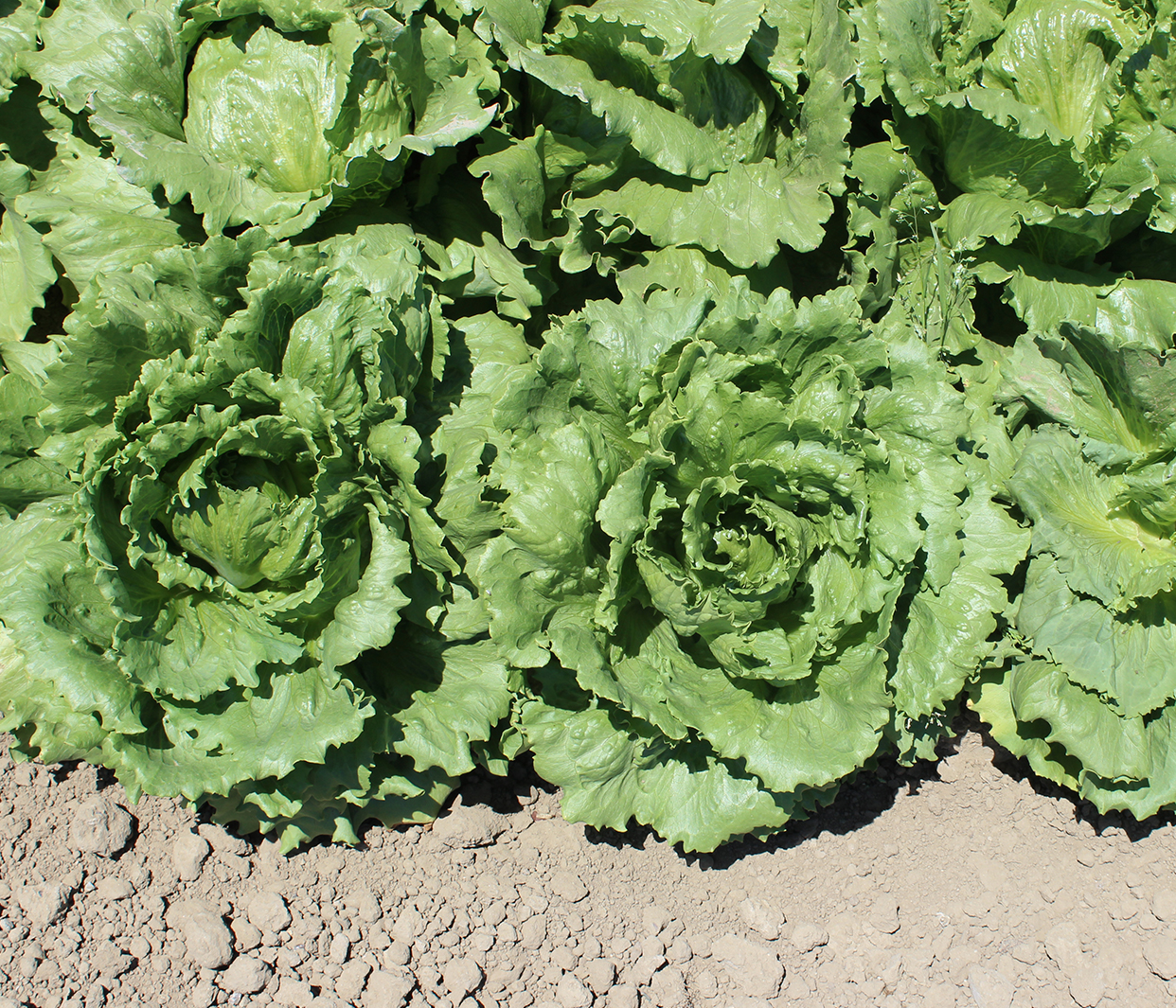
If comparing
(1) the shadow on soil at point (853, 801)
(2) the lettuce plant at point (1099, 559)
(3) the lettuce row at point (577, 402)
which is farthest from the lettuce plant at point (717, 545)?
(1) the shadow on soil at point (853, 801)

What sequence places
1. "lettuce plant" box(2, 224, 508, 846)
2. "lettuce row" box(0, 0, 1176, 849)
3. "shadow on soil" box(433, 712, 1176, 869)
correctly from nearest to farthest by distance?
"lettuce plant" box(2, 224, 508, 846) → "lettuce row" box(0, 0, 1176, 849) → "shadow on soil" box(433, 712, 1176, 869)

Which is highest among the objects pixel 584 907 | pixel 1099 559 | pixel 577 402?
pixel 577 402

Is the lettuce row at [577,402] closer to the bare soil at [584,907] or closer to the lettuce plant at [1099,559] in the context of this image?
the lettuce plant at [1099,559]

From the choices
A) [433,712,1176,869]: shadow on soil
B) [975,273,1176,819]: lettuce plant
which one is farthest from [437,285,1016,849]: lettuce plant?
[433,712,1176,869]: shadow on soil

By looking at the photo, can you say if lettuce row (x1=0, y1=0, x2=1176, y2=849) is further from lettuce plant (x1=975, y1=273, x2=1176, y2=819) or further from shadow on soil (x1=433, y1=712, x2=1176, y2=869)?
shadow on soil (x1=433, y1=712, x2=1176, y2=869)

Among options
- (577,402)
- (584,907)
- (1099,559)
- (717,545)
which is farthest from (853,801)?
(577,402)

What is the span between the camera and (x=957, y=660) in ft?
11.5

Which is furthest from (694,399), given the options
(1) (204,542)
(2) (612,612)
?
(1) (204,542)

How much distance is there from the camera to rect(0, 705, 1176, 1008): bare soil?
3535 mm

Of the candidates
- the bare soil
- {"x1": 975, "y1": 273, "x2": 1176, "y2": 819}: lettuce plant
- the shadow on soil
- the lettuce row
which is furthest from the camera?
the shadow on soil

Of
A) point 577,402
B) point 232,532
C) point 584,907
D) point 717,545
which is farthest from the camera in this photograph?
point 584,907

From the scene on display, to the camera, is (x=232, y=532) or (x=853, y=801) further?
(x=853, y=801)

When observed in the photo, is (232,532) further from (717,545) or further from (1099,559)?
(1099,559)

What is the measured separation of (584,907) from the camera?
12.6ft
